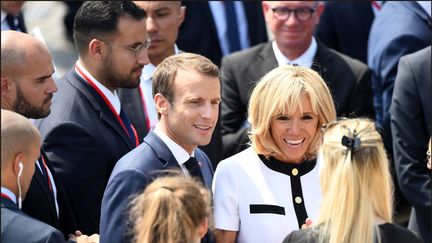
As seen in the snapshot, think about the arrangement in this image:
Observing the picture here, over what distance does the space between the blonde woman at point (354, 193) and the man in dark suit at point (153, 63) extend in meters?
1.96

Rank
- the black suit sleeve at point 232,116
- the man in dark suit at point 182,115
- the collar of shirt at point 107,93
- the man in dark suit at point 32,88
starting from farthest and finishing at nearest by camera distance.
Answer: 1. the black suit sleeve at point 232,116
2. the collar of shirt at point 107,93
3. the man in dark suit at point 32,88
4. the man in dark suit at point 182,115

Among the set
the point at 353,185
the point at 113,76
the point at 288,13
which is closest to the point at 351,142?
the point at 353,185

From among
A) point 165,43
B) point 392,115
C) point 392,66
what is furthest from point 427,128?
point 165,43

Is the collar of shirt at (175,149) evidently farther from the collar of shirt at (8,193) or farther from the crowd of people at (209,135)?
the collar of shirt at (8,193)

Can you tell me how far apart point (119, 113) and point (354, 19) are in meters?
3.03

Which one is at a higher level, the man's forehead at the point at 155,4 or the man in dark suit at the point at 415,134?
the man's forehead at the point at 155,4

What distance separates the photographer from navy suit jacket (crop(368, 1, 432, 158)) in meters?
6.56

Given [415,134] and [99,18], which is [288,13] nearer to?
[415,134]

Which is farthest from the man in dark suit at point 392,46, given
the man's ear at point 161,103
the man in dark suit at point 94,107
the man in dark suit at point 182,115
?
the man's ear at point 161,103

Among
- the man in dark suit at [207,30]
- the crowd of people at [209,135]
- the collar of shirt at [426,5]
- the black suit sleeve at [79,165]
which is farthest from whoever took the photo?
the man in dark suit at [207,30]

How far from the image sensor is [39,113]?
4.57m

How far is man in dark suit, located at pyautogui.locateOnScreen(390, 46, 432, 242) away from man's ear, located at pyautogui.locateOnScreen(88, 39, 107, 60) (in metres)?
1.90

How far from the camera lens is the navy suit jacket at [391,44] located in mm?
6559

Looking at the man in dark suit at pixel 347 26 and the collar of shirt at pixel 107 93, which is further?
the man in dark suit at pixel 347 26
